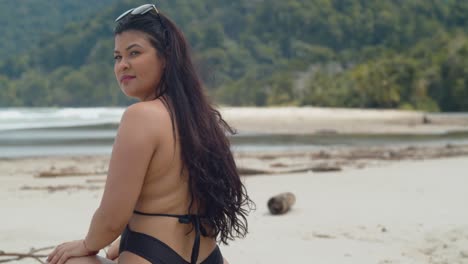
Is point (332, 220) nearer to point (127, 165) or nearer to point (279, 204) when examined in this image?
point (279, 204)

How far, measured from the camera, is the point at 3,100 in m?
108

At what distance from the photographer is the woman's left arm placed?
2047 mm

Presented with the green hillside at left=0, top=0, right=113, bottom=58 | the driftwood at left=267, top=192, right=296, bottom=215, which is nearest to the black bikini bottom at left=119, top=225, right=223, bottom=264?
the driftwood at left=267, top=192, right=296, bottom=215

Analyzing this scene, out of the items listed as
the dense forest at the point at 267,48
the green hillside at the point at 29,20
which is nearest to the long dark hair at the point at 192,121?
the dense forest at the point at 267,48

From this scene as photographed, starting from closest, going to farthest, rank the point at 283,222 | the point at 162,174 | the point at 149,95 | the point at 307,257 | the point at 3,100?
the point at 162,174 → the point at 149,95 → the point at 307,257 → the point at 283,222 → the point at 3,100

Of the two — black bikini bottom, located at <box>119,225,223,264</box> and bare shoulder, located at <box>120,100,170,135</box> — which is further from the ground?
bare shoulder, located at <box>120,100,170,135</box>

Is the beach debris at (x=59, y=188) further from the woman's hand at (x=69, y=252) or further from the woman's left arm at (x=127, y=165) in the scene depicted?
the woman's left arm at (x=127, y=165)

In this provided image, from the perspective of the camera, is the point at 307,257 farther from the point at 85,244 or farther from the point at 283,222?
the point at 85,244

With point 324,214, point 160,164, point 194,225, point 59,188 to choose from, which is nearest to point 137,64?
point 160,164

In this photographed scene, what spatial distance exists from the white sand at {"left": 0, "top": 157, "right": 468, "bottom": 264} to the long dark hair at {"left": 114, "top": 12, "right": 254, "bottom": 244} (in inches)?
77.3

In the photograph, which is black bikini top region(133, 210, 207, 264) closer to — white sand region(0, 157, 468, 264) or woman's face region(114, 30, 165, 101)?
woman's face region(114, 30, 165, 101)

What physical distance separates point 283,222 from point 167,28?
11.4 feet

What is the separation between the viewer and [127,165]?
2.05 meters

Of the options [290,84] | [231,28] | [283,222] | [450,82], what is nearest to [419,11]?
[231,28]
